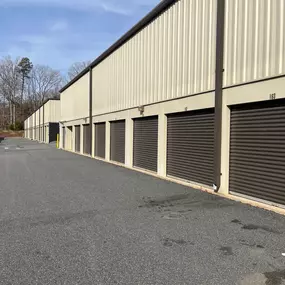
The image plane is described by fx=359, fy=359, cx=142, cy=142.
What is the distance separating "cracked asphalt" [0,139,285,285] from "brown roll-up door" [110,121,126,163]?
28.8 feet

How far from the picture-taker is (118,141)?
19.2 m

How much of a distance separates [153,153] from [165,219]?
762 centimetres

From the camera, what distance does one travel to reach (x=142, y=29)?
1560 cm

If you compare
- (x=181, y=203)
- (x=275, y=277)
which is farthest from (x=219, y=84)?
(x=275, y=277)

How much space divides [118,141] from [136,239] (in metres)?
13.7

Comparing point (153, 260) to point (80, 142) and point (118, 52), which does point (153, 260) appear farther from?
point (80, 142)

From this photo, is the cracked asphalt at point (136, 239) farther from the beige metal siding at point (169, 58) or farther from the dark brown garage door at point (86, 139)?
the dark brown garage door at point (86, 139)

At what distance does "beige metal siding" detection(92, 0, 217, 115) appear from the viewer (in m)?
10.5

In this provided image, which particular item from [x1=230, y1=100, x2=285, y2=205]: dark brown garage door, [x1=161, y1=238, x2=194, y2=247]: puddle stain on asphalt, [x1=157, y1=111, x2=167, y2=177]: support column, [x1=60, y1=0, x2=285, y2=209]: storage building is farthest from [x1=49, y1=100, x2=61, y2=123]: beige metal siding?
[x1=161, y1=238, x2=194, y2=247]: puddle stain on asphalt

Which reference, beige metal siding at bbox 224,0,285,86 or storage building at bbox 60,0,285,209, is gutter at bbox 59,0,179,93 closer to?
storage building at bbox 60,0,285,209

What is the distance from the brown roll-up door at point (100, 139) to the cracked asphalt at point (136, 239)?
1228 centimetres

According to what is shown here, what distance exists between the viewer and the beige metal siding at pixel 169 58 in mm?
10523

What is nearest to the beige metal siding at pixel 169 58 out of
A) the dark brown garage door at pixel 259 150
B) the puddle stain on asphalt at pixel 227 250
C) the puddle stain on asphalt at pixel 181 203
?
the dark brown garage door at pixel 259 150

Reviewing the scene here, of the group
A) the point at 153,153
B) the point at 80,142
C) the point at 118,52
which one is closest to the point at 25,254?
the point at 153,153
